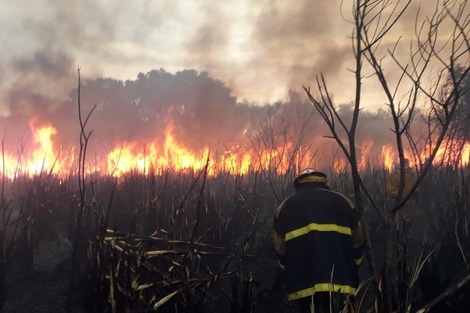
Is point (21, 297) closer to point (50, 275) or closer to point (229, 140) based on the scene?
point (50, 275)

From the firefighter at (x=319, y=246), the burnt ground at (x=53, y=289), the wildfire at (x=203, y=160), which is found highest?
the wildfire at (x=203, y=160)

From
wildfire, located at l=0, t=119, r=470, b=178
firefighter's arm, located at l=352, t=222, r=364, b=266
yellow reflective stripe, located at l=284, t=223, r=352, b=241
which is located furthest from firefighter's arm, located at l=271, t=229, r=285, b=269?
wildfire, located at l=0, t=119, r=470, b=178

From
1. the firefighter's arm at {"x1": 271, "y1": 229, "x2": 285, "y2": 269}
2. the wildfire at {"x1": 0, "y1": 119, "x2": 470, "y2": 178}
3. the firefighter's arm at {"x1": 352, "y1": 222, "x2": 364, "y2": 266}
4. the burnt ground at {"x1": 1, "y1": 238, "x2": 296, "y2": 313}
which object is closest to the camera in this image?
the firefighter's arm at {"x1": 352, "y1": 222, "x2": 364, "y2": 266}

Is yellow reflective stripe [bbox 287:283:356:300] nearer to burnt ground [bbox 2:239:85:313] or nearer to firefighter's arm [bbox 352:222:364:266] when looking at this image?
firefighter's arm [bbox 352:222:364:266]

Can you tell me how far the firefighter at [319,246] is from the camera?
10.7 ft

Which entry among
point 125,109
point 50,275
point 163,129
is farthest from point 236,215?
point 125,109

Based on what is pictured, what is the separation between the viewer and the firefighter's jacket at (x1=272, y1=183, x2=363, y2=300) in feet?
10.7

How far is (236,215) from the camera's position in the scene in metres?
6.92

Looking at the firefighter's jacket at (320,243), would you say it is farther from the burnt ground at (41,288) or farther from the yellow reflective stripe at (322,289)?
the burnt ground at (41,288)

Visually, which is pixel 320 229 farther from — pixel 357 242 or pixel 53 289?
pixel 53 289

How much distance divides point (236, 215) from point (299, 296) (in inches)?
144

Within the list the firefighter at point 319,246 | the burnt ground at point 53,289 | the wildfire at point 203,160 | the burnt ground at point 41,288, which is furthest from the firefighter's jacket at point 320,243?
the burnt ground at point 41,288

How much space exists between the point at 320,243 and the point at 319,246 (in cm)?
3

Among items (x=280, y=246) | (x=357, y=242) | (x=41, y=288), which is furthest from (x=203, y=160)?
(x=357, y=242)
